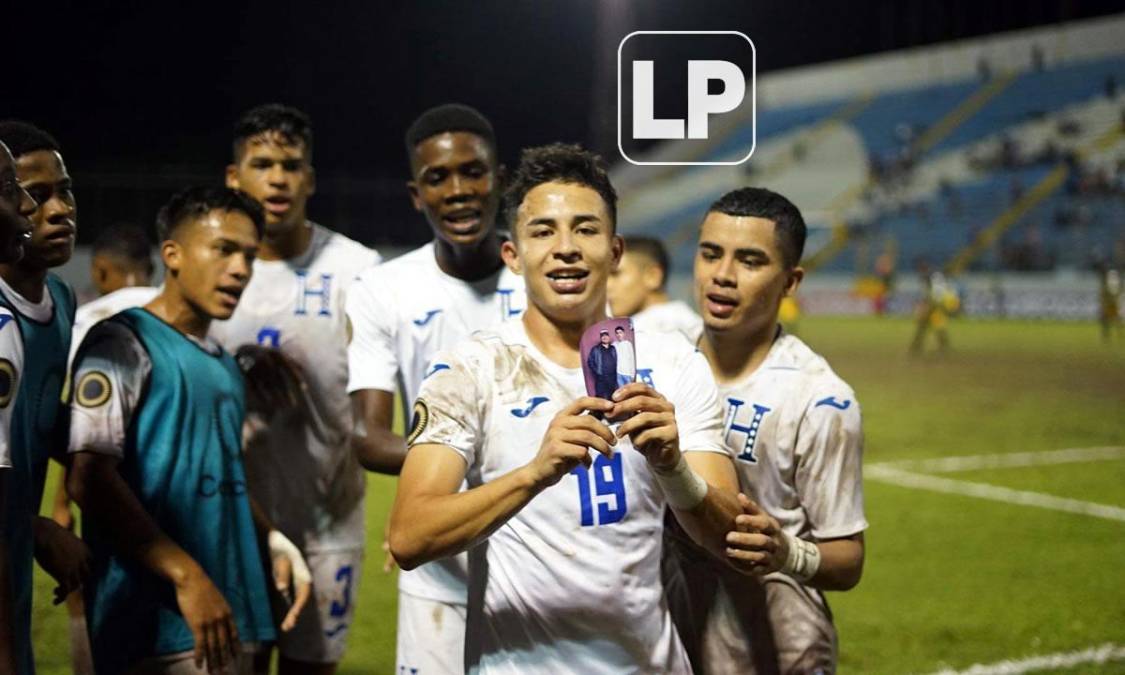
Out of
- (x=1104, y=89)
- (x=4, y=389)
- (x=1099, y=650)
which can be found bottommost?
(x=1099, y=650)

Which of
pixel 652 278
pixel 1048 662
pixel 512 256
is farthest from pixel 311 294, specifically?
pixel 1048 662

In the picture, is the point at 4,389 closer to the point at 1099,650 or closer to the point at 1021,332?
the point at 1099,650

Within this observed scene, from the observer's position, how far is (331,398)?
4.84 metres

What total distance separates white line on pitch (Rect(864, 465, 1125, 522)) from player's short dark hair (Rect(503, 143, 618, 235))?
7.80 m

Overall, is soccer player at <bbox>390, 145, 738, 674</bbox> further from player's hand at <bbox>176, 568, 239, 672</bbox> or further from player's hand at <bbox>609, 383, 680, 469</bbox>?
player's hand at <bbox>176, 568, 239, 672</bbox>

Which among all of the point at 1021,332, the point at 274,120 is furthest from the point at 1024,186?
the point at 274,120

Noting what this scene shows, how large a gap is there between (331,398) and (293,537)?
562 mm

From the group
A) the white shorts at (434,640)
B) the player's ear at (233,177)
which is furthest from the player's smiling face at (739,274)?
the player's ear at (233,177)

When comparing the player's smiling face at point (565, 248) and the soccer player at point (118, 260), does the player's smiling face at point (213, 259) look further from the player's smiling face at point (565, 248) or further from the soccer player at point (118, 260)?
the soccer player at point (118, 260)

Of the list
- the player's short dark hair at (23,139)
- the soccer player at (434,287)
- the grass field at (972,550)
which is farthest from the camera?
the grass field at (972,550)

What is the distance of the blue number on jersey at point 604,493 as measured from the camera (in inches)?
115

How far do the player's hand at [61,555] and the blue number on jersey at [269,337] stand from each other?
159 centimetres

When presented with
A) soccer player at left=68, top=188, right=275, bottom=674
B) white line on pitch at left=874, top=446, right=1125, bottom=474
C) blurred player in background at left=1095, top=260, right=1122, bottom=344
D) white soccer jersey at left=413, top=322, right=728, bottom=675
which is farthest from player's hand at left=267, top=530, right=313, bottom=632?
blurred player in background at left=1095, top=260, right=1122, bottom=344

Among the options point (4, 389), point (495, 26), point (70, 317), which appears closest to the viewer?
point (4, 389)
